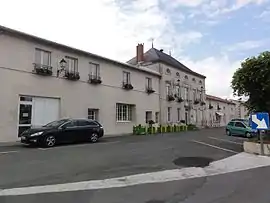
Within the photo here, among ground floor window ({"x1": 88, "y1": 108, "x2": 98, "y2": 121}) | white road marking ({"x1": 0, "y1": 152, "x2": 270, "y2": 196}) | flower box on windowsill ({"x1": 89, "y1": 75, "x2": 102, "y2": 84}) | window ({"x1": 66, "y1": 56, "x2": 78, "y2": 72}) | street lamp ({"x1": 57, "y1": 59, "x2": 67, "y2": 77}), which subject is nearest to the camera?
white road marking ({"x1": 0, "y1": 152, "x2": 270, "y2": 196})

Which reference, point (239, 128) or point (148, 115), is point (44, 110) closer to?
point (148, 115)

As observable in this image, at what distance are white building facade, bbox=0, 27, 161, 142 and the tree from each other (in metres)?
11.1

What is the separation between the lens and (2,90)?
17000mm

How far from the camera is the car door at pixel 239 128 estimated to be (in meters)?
25.5

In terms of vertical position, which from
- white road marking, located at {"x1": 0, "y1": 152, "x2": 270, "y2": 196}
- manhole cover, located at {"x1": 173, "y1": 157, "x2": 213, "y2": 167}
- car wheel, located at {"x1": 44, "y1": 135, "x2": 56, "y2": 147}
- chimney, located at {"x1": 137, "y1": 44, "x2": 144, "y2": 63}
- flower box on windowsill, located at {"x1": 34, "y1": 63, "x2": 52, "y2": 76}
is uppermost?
chimney, located at {"x1": 137, "y1": 44, "x2": 144, "y2": 63}

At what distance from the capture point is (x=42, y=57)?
19.8 metres

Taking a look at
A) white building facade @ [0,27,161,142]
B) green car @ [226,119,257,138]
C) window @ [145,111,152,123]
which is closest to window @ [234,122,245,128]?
green car @ [226,119,257,138]

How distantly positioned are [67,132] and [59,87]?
16.4 feet

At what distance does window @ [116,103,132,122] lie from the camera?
87.6 feet

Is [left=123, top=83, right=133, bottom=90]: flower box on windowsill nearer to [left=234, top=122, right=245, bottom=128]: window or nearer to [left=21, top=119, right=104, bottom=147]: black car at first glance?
[left=21, top=119, right=104, bottom=147]: black car

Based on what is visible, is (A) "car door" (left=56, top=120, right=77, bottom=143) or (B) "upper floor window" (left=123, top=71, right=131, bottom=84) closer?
(A) "car door" (left=56, top=120, right=77, bottom=143)

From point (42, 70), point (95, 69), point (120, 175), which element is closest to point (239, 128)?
point (95, 69)

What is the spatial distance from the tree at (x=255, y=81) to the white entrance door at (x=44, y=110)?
11.5 metres

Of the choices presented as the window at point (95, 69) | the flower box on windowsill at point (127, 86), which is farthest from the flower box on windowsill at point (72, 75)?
the flower box on windowsill at point (127, 86)
